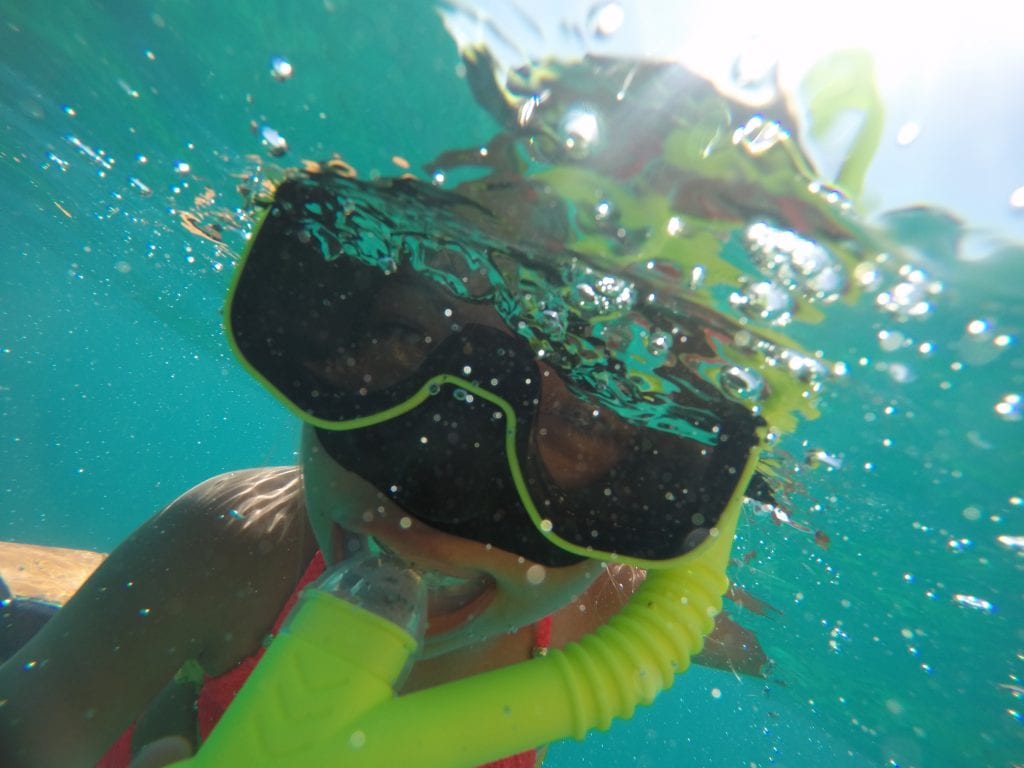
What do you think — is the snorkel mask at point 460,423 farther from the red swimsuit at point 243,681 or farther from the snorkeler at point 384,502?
the red swimsuit at point 243,681

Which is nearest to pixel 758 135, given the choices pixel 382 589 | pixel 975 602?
pixel 382 589

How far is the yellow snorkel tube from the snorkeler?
0.49 meters

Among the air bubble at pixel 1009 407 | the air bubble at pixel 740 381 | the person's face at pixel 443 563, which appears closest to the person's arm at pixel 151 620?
the person's face at pixel 443 563

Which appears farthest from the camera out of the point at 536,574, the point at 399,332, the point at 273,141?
the point at 273,141

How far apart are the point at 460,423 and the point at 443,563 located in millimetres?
631

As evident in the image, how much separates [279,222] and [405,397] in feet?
4.89

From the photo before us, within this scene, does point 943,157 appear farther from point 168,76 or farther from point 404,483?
point 168,76

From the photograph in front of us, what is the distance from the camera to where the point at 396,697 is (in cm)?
179

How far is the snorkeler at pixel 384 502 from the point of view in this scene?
8.75 ft

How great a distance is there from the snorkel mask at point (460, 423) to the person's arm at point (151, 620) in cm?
131

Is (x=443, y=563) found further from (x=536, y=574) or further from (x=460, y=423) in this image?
(x=460, y=423)

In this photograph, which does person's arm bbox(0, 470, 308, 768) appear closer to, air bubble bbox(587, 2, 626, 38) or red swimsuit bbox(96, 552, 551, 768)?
red swimsuit bbox(96, 552, 551, 768)

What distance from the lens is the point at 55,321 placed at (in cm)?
8481

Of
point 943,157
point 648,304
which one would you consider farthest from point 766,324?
point 943,157
